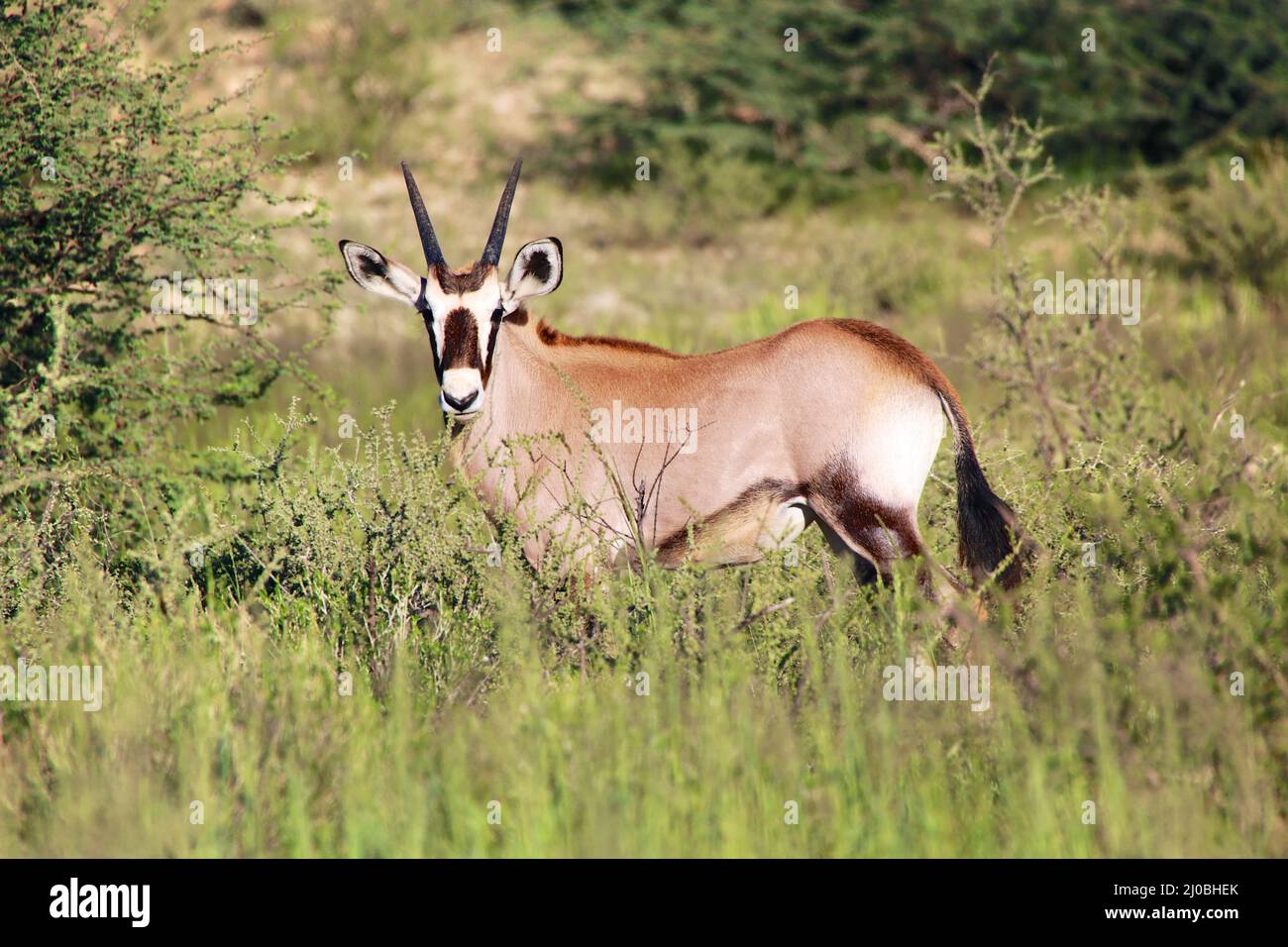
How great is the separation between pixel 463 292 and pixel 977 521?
6.80ft

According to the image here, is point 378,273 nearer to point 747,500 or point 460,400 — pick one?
point 460,400

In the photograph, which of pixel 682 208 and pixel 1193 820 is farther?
pixel 682 208

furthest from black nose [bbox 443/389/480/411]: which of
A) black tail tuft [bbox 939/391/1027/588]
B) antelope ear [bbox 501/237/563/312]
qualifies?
black tail tuft [bbox 939/391/1027/588]

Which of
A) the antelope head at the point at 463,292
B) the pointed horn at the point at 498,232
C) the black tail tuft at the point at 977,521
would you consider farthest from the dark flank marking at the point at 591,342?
the black tail tuft at the point at 977,521

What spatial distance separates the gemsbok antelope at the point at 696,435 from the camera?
16.6ft

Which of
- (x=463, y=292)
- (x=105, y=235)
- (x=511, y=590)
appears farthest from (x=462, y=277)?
(x=105, y=235)

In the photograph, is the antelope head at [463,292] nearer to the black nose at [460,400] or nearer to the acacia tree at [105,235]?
the black nose at [460,400]

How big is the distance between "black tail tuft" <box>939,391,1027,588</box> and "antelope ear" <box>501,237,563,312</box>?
5.20 ft

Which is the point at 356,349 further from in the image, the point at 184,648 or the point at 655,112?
the point at 655,112

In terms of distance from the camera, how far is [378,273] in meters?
5.72

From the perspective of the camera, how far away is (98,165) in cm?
611
